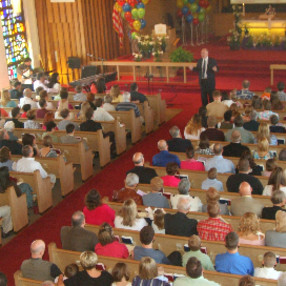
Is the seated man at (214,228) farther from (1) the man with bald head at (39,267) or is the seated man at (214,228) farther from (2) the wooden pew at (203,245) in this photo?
(1) the man with bald head at (39,267)

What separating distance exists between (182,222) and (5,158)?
3523mm

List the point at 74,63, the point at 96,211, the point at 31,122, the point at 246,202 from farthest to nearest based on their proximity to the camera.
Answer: the point at 74,63 → the point at 31,122 → the point at 96,211 → the point at 246,202

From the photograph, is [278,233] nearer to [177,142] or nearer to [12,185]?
[177,142]

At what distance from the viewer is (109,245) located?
5.88m

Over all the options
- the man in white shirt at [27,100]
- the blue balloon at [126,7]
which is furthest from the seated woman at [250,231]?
the blue balloon at [126,7]

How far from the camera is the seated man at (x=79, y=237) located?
20.2 feet

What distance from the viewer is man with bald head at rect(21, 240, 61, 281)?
18.6 feet

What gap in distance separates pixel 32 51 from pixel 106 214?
455 inches

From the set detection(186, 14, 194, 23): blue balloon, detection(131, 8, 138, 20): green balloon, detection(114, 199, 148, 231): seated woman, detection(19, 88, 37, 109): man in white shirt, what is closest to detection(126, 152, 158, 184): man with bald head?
detection(114, 199, 148, 231): seated woman

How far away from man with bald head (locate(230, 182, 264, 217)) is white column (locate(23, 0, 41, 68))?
12085 mm

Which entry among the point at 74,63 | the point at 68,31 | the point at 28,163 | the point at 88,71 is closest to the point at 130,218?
the point at 28,163

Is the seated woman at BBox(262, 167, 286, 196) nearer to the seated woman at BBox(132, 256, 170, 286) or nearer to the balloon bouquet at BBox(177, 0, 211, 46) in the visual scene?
the seated woman at BBox(132, 256, 170, 286)

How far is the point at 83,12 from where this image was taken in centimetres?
1736

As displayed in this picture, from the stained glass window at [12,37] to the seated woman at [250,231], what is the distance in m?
12.2
